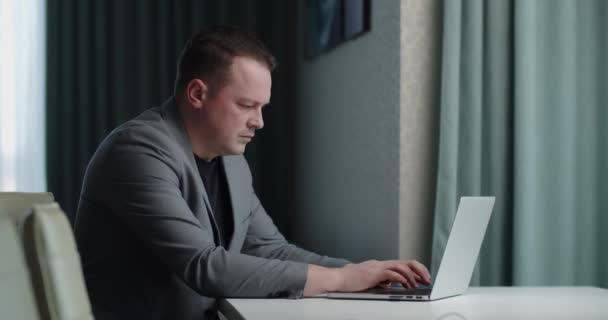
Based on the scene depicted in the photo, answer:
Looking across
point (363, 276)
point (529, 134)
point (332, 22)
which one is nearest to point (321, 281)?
point (363, 276)

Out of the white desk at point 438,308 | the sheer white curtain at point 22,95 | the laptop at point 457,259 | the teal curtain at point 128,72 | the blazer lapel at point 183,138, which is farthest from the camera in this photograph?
the teal curtain at point 128,72

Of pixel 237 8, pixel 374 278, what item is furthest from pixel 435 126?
pixel 237 8

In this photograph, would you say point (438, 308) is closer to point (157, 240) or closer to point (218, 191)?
point (157, 240)

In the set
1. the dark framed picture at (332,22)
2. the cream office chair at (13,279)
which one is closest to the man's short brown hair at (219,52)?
the cream office chair at (13,279)

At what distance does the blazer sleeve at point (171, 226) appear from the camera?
1372 millimetres

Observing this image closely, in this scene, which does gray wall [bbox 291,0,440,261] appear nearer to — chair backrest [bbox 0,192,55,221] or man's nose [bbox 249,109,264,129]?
man's nose [bbox 249,109,264,129]

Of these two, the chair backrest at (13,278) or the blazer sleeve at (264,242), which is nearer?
the chair backrest at (13,278)

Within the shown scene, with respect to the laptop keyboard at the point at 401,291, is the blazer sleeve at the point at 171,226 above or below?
above

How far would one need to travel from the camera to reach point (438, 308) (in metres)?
1.30

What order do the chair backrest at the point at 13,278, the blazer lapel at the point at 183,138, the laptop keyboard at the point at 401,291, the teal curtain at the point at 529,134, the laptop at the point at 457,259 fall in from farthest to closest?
1. the teal curtain at the point at 529,134
2. the blazer lapel at the point at 183,138
3. the laptop keyboard at the point at 401,291
4. the laptop at the point at 457,259
5. the chair backrest at the point at 13,278

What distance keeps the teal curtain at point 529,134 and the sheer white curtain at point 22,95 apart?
7.59 ft

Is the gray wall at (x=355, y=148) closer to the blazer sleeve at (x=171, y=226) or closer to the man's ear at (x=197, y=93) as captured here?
the man's ear at (x=197, y=93)

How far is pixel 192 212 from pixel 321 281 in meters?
0.33

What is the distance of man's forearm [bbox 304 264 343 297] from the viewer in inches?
54.7
